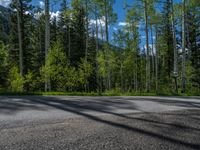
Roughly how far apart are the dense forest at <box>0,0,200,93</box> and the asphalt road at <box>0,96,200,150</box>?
36.2 ft

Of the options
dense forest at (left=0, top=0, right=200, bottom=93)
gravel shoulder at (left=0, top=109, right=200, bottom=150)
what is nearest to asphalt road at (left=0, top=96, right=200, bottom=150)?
gravel shoulder at (left=0, top=109, right=200, bottom=150)

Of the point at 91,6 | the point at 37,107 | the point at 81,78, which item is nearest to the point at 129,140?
the point at 37,107

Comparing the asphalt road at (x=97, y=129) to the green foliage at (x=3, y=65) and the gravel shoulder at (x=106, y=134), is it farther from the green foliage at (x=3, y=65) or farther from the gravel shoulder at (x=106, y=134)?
the green foliage at (x=3, y=65)

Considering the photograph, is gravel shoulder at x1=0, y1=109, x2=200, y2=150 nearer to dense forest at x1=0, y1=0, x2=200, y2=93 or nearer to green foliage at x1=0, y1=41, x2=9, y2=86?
dense forest at x1=0, y1=0, x2=200, y2=93

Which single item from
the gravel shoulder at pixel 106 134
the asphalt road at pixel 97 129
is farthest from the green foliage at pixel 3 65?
the gravel shoulder at pixel 106 134

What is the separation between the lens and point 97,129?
585 centimetres

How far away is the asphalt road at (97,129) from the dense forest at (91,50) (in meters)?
11.0

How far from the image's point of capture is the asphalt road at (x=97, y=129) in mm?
4988

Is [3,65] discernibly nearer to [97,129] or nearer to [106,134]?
[97,129]

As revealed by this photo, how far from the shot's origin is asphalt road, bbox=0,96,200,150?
16.4 feet

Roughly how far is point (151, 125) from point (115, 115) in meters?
1.20

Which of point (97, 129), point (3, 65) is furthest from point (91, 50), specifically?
point (97, 129)

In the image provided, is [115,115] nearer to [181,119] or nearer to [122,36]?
[181,119]

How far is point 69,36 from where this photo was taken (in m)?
40.2
